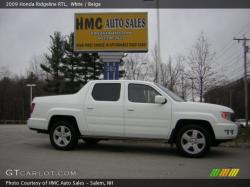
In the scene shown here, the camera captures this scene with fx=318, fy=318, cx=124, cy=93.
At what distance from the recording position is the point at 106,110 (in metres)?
8.52

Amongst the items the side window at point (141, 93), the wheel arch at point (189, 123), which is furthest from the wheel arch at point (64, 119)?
the wheel arch at point (189, 123)

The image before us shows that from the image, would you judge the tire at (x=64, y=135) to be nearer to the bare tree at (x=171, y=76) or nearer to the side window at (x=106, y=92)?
the side window at (x=106, y=92)

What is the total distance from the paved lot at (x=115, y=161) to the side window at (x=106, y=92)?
1483 mm

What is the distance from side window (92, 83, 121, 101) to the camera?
342 inches

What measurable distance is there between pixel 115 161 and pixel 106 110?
1611mm

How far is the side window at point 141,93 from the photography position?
27.8ft

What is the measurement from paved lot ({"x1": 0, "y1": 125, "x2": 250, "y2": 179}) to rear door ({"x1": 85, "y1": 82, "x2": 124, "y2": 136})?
64 cm

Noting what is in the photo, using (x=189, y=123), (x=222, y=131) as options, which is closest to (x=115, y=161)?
(x=189, y=123)

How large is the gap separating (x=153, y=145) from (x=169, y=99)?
2.47 m

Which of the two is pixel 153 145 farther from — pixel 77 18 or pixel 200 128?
pixel 77 18

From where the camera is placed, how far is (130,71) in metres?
32.2

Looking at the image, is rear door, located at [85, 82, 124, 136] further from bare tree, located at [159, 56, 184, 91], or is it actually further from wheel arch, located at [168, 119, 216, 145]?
bare tree, located at [159, 56, 184, 91]

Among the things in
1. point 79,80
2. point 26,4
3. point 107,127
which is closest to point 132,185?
point 107,127

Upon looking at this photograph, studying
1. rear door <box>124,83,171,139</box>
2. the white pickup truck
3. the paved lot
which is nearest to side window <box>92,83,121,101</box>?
the white pickup truck
